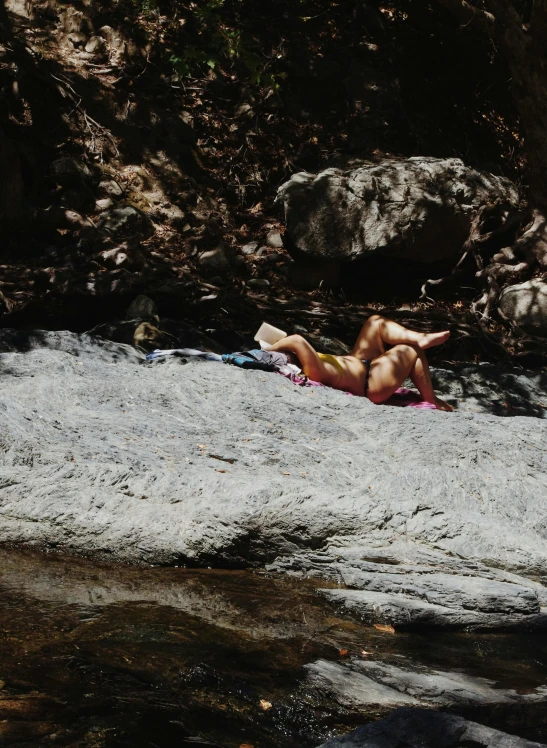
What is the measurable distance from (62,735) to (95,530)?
4.68 feet

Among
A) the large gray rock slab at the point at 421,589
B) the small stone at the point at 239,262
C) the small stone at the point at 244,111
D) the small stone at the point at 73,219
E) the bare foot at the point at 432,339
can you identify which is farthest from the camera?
the small stone at the point at 244,111

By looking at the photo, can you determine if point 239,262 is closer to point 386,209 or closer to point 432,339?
point 386,209

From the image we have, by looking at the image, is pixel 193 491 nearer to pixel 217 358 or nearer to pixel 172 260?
pixel 217 358

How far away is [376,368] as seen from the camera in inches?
243

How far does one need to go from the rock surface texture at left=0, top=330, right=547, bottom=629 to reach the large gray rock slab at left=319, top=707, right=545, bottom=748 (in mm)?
991

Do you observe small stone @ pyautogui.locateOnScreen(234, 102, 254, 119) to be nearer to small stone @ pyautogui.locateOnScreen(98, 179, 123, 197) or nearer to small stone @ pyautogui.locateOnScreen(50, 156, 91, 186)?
small stone @ pyautogui.locateOnScreen(98, 179, 123, 197)

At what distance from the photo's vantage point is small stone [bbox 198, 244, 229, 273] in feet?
33.2

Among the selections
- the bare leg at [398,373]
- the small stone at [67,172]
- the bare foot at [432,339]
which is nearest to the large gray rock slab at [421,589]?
the bare leg at [398,373]

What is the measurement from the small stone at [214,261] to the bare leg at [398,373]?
433 centimetres

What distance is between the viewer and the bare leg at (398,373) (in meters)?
6.11

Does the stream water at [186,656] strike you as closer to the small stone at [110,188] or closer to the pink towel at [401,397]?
the pink towel at [401,397]

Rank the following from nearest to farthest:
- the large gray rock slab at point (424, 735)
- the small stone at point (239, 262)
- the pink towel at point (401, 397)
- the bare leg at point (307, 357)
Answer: the large gray rock slab at point (424, 735) → the pink towel at point (401, 397) → the bare leg at point (307, 357) → the small stone at point (239, 262)

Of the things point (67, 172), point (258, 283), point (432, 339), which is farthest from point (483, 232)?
point (67, 172)

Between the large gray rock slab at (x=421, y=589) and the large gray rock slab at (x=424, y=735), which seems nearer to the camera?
the large gray rock slab at (x=424, y=735)
